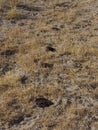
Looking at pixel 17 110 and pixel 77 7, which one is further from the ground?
pixel 77 7

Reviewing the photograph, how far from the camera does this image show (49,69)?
10531 mm

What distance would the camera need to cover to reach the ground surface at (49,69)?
8.37 metres

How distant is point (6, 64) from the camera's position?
10.9 m

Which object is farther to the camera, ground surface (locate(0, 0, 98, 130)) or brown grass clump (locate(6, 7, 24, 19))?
brown grass clump (locate(6, 7, 24, 19))

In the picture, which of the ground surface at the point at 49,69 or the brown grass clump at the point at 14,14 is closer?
the ground surface at the point at 49,69

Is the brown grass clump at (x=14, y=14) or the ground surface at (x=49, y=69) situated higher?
the brown grass clump at (x=14, y=14)

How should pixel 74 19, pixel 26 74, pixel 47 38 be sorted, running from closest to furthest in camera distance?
1. pixel 26 74
2. pixel 47 38
3. pixel 74 19

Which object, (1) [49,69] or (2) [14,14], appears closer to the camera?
(1) [49,69]

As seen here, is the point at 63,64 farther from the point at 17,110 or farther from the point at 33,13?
the point at 33,13

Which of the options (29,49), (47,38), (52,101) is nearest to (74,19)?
(47,38)

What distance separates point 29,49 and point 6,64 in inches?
→ 47.8

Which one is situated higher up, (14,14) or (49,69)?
(14,14)

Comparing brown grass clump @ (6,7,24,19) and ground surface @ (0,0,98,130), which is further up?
brown grass clump @ (6,7,24,19)

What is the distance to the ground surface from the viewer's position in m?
8.37
